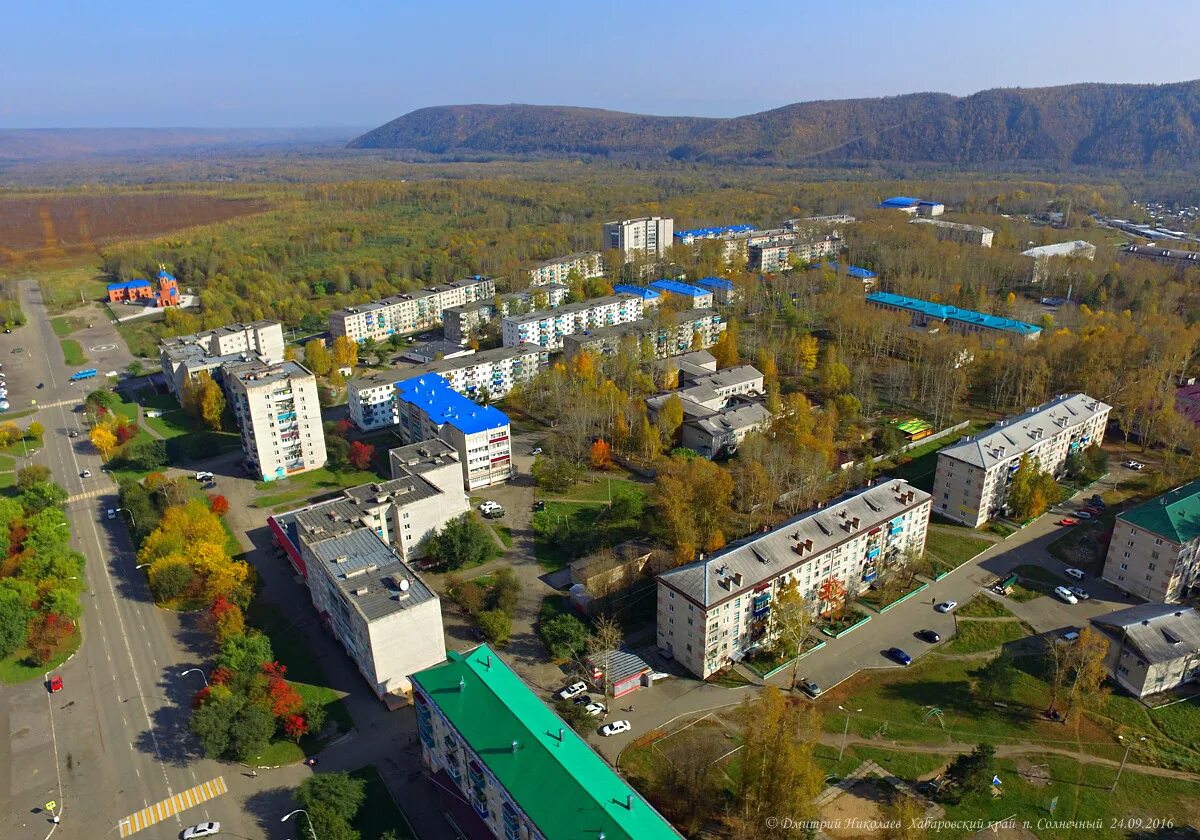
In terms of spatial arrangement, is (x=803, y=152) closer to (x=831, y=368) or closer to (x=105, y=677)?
(x=831, y=368)

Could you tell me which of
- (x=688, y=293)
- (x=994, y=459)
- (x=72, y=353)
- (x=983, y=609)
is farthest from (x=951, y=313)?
(x=72, y=353)

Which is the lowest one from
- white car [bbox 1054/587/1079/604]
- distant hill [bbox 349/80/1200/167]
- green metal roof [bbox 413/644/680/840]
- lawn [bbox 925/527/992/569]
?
white car [bbox 1054/587/1079/604]

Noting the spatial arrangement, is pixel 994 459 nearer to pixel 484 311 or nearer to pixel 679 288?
pixel 679 288

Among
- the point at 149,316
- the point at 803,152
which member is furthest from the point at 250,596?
the point at 803,152

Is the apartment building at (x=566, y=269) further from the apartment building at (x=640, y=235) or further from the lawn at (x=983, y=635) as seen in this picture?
the lawn at (x=983, y=635)

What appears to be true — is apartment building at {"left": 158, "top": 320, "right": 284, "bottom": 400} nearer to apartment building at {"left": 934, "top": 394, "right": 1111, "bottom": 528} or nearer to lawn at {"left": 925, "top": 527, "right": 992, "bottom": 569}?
lawn at {"left": 925, "top": 527, "right": 992, "bottom": 569}

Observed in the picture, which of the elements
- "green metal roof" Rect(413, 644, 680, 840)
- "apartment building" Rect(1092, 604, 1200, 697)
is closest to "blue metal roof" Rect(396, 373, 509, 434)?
"green metal roof" Rect(413, 644, 680, 840)
